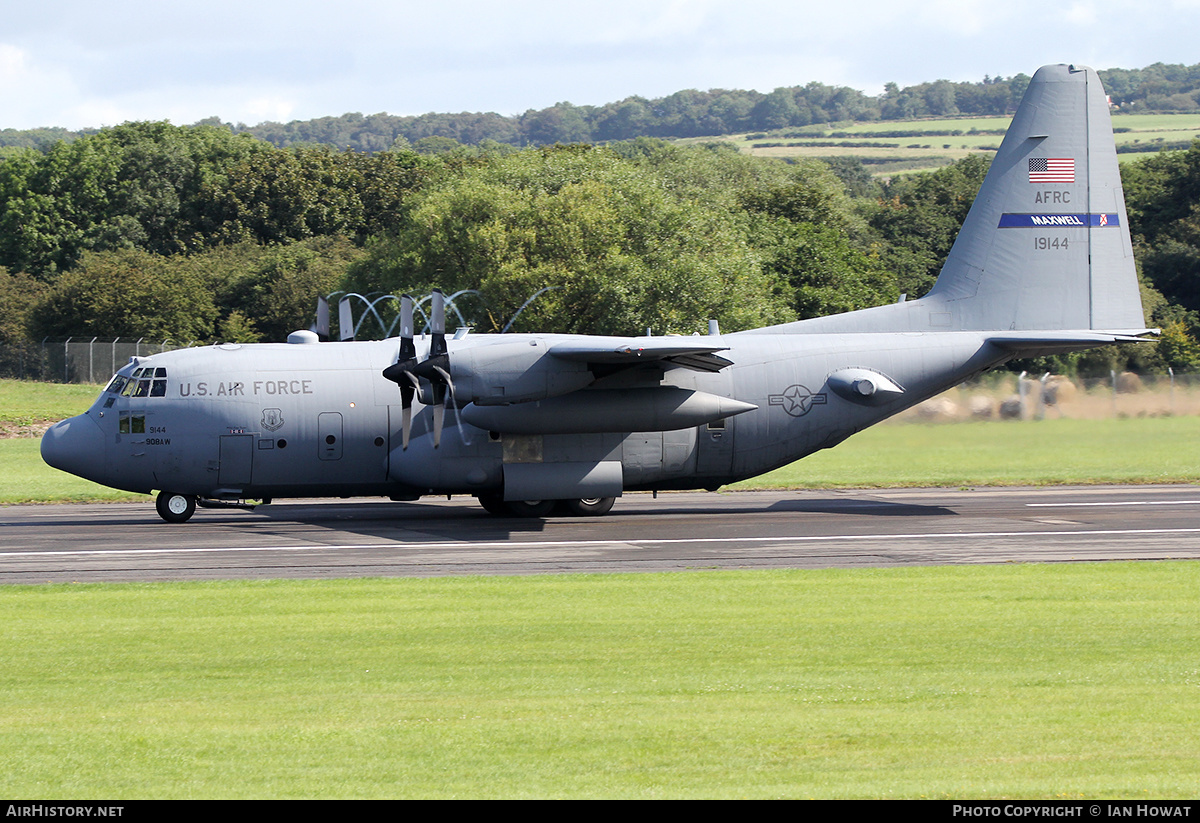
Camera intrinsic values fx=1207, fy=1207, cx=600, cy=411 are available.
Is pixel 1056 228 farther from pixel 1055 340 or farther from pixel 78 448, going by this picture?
pixel 78 448

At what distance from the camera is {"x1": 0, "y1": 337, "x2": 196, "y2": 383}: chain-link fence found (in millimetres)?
→ 64875

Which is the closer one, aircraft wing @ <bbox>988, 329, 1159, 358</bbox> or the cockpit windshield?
the cockpit windshield

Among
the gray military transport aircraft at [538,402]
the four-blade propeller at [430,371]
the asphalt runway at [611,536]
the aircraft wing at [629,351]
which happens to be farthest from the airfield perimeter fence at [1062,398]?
the four-blade propeller at [430,371]

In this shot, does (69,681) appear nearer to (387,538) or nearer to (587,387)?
(387,538)

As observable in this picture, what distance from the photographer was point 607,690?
11.0 m

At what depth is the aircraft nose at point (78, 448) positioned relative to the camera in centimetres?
2542

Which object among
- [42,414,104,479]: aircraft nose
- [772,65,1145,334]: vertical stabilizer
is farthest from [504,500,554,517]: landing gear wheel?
[42,414,104,479]: aircraft nose

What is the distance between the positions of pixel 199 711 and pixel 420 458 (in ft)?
50.6

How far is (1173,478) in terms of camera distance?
34438mm

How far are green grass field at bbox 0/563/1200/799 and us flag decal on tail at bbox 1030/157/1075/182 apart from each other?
13869 millimetres

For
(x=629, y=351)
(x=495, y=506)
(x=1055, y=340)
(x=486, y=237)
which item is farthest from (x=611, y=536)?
(x=486, y=237)

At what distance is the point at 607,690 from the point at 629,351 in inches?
512

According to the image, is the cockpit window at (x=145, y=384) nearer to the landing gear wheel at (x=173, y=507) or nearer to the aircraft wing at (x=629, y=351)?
the landing gear wheel at (x=173, y=507)

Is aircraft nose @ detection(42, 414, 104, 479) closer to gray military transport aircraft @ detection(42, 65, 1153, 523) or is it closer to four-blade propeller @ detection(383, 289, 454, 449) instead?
gray military transport aircraft @ detection(42, 65, 1153, 523)
